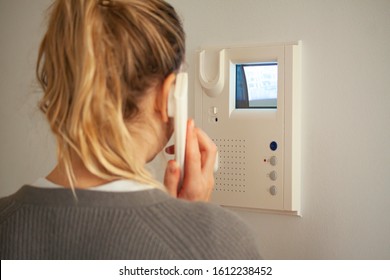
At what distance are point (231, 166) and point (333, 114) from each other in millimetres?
348

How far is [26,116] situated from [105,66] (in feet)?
4.08

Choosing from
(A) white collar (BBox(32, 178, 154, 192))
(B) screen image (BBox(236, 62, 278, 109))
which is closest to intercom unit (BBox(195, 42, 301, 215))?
(B) screen image (BBox(236, 62, 278, 109))

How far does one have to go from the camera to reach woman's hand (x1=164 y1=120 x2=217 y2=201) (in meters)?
1.02

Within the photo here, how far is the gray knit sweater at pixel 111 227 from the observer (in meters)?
0.71

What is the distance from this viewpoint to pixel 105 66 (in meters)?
0.76

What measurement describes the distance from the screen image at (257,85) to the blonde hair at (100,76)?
709 mm

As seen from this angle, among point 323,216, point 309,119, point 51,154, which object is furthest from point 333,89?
point 51,154

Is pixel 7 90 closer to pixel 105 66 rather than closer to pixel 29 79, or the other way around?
pixel 29 79

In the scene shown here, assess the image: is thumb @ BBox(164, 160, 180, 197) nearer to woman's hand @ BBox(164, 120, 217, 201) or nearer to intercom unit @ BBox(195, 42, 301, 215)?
woman's hand @ BBox(164, 120, 217, 201)

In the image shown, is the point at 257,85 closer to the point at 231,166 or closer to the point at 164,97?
the point at 231,166

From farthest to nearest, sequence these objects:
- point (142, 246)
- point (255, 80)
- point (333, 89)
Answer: point (255, 80), point (333, 89), point (142, 246)

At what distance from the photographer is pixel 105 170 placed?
0.76 metres

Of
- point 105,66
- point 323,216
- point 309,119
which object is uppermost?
point 105,66

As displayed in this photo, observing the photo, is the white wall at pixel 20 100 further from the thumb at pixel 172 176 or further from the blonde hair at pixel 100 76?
the blonde hair at pixel 100 76
